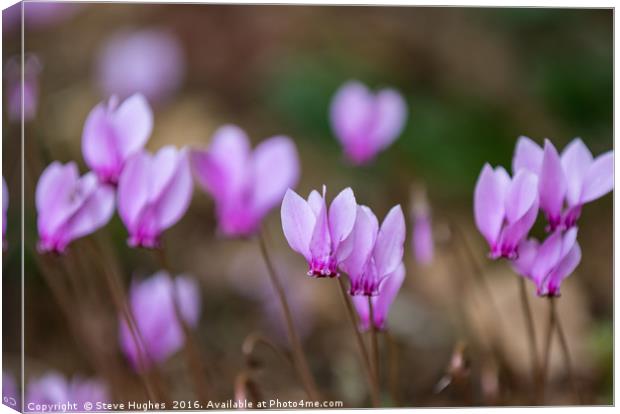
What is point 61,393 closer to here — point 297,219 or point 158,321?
point 158,321

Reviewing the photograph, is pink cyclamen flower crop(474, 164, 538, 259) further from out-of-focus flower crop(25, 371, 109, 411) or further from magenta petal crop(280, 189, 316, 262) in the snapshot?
out-of-focus flower crop(25, 371, 109, 411)

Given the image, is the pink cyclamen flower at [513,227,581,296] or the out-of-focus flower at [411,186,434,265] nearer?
the pink cyclamen flower at [513,227,581,296]

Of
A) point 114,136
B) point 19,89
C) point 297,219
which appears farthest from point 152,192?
point 19,89

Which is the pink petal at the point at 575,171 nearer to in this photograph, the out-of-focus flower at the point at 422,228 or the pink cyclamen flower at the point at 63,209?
the out-of-focus flower at the point at 422,228

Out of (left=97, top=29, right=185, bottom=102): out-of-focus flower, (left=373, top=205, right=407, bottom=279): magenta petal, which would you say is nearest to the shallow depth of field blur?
(left=97, top=29, right=185, bottom=102): out-of-focus flower

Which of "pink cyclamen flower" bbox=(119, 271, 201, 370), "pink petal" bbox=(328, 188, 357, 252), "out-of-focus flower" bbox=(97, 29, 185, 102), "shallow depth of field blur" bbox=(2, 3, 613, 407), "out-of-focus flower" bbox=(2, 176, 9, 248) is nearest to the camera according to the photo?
"pink petal" bbox=(328, 188, 357, 252)

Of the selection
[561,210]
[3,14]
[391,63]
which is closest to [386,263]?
[561,210]
